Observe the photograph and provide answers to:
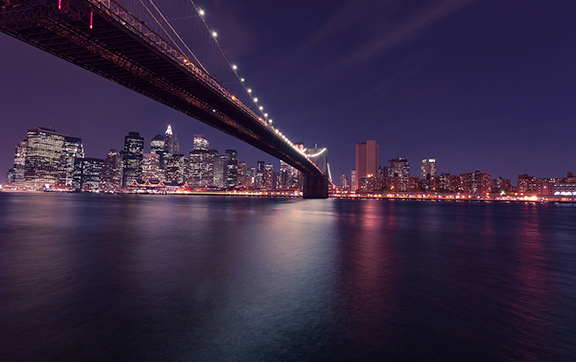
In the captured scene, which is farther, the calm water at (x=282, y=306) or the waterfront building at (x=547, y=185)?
the waterfront building at (x=547, y=185)

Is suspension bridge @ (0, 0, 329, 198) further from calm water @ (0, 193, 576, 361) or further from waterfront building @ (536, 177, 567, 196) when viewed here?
waterfront building @ (536, 177, 567, 196)

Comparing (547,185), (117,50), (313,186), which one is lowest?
(313,186)

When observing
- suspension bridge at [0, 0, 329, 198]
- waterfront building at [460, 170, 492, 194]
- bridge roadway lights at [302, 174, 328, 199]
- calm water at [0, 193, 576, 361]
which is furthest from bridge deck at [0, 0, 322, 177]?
waterfront building at [460, 170, 492, 194]

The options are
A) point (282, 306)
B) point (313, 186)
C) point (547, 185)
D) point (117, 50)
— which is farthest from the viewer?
point (547, 185)

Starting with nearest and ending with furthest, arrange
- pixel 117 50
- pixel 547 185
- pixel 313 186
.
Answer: pixel 117 50 → pixel 313 186 → pixel 547 185

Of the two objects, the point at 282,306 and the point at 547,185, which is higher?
the point at 547,185

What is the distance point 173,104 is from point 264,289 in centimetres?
3765

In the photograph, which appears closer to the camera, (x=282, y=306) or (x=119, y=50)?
(x=282, y=306)

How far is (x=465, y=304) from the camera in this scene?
262 inches

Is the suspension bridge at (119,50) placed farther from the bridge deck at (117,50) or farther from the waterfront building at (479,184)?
the waterfront building at (479,184)

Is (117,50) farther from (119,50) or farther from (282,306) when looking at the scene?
(282,306)

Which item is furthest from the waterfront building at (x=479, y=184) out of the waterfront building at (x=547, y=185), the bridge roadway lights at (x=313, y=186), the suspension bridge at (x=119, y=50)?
the suspension bridge at (x=119, y=50)

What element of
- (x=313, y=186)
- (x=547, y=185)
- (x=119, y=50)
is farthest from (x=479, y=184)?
(x=119, y=50)

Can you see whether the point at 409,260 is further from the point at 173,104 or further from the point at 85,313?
the point at 173,104
